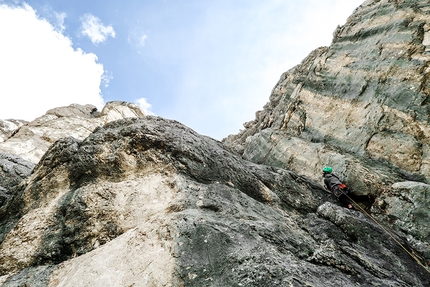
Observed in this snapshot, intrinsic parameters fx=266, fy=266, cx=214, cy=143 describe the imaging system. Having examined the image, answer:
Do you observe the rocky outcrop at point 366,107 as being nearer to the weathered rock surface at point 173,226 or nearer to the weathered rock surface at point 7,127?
the weathered rock surface at point 173,226

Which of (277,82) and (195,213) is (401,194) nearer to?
(195,213)

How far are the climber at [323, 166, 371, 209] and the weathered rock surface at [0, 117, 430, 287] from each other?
0.56 meters

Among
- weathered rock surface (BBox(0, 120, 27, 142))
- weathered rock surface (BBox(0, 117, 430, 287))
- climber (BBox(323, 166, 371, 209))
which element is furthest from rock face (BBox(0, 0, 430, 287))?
weathered rock surface (BBox(0, 120, 27, 142))

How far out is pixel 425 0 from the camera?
1823 centimetres

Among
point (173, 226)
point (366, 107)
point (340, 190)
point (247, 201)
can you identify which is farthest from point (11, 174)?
point (366, 107)

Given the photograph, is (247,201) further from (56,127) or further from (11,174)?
(56,127)

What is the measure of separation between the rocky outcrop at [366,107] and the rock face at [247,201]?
0.08 m

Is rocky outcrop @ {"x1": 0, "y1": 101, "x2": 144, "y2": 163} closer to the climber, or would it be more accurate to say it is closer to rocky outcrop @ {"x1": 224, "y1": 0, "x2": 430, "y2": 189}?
rocky outcrop @ {"x1": 224, "y1": 0, "x2": 430, "y2": 189}

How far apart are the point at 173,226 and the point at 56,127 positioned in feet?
112

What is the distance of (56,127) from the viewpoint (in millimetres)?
34750

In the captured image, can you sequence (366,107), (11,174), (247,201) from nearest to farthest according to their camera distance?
(247,201) → (11,174) → (366,107)

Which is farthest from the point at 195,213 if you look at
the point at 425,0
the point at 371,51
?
the point at 425,0

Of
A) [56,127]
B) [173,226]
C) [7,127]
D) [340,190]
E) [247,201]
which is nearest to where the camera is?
[173,226]

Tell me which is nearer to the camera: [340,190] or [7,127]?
[340,190]
